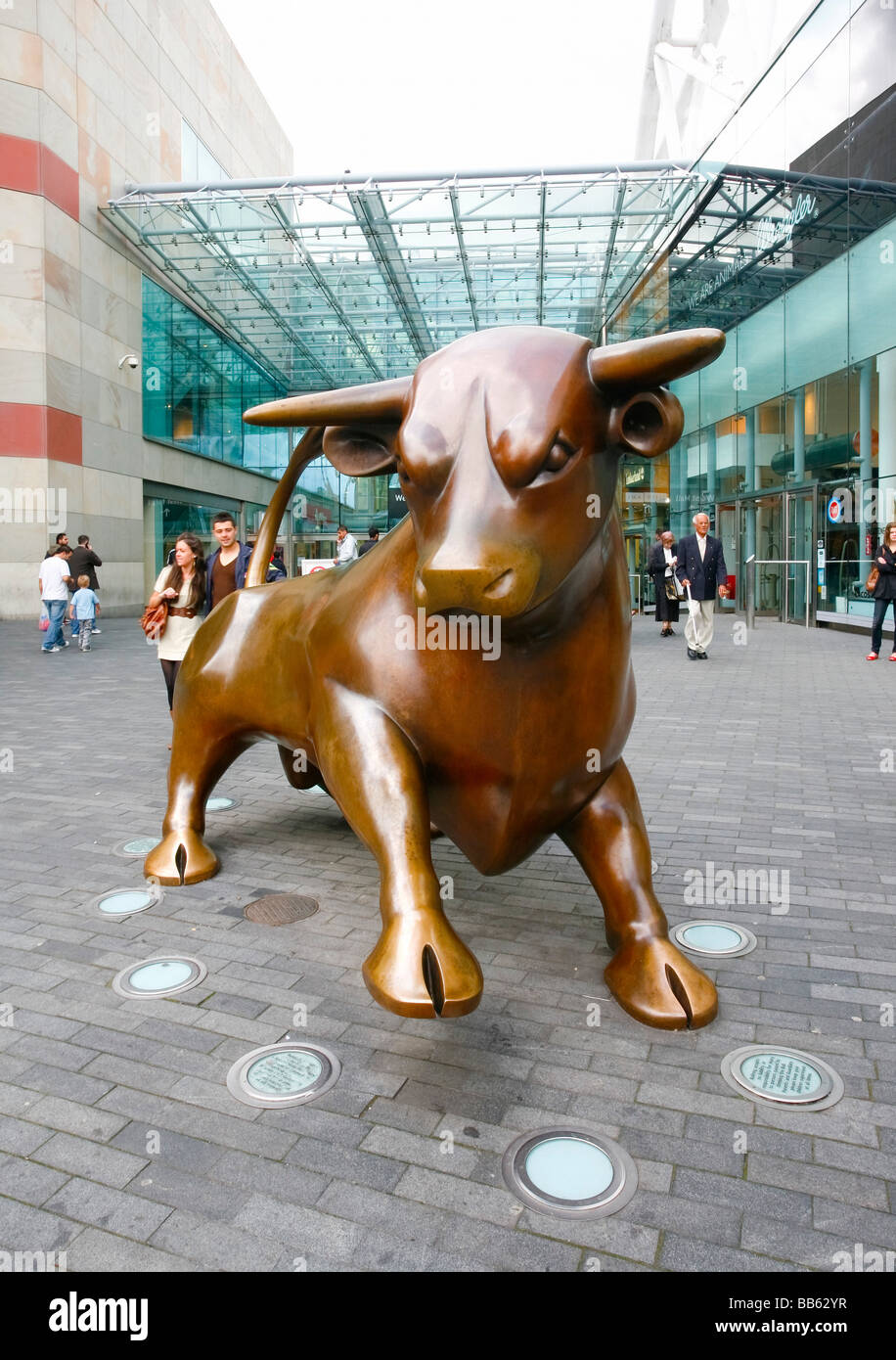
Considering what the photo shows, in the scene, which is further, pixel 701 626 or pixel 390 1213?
pixel 701 626

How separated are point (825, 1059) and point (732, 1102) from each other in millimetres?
395

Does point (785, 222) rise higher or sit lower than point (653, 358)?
higher

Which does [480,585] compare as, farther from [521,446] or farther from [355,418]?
[355,418]

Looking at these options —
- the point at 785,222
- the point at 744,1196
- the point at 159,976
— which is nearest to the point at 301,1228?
the point at 744,1196

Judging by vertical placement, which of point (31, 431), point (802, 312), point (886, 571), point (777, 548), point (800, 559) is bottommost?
point (886, 571)

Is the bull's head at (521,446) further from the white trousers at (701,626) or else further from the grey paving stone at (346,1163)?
the white trousers at (701,626)

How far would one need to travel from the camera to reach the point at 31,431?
17.2 meters

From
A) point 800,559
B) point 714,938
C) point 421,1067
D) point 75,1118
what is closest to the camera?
point 75,1118

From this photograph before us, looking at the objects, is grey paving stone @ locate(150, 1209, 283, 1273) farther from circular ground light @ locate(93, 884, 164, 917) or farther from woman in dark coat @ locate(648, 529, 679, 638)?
woman in dark coat @ locate(648, 529, 679, 638)

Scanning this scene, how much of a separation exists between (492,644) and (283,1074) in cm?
128

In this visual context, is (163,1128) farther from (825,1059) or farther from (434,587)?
(825,1059)

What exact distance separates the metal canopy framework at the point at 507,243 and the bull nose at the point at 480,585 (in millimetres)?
15578

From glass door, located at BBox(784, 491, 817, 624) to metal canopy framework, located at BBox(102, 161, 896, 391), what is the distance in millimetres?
4363

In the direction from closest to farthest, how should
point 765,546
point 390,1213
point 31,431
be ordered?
point 390,1213 < point 31,431 < point 765,546
